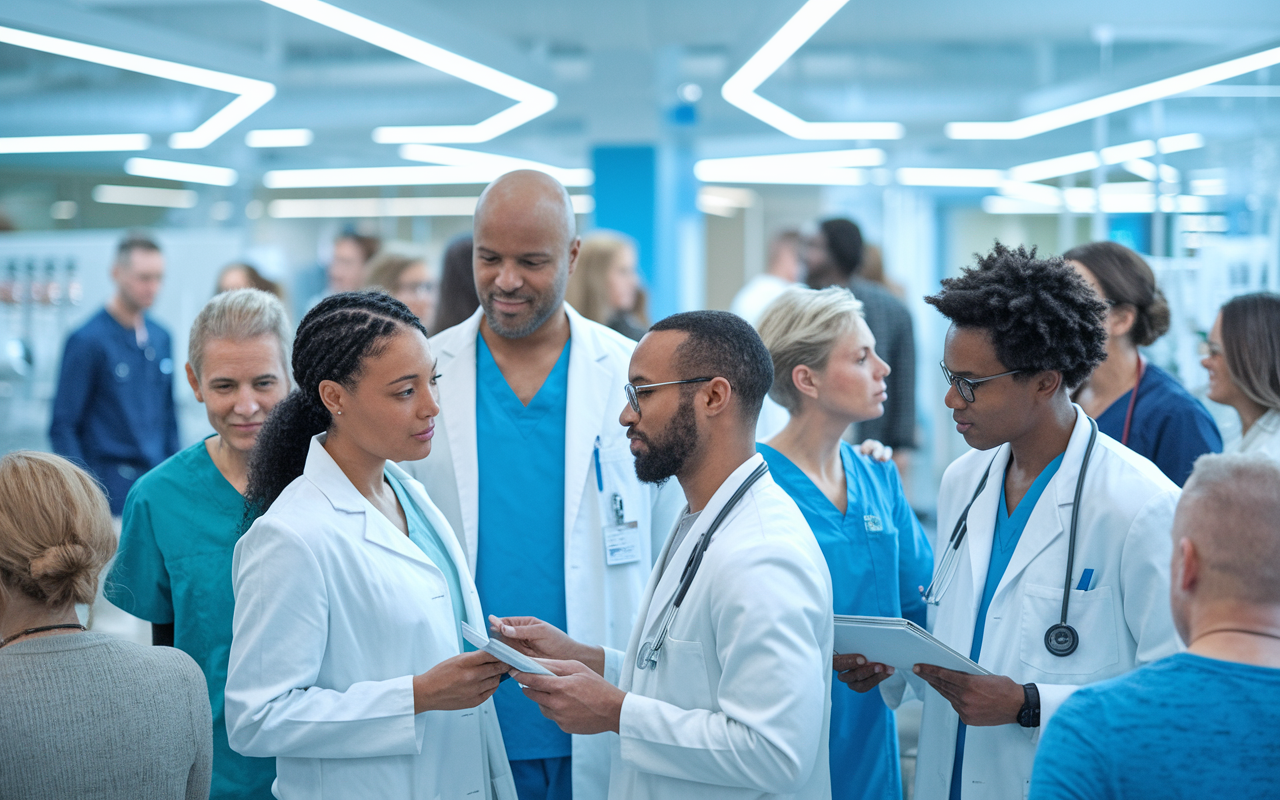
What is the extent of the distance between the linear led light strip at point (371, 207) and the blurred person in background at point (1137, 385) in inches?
414

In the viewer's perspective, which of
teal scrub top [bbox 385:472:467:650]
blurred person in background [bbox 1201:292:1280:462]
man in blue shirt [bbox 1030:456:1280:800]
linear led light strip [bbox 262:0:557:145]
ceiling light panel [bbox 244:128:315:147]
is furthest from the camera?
ceiling light panel [bbox 244:128:315:147]

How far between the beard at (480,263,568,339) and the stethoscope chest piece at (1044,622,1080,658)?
135 centimetres

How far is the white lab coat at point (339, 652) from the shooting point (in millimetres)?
1699

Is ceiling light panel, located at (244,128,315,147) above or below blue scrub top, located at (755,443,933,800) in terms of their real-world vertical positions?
above

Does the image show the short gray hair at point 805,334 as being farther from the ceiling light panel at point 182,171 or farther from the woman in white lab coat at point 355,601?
the ceiling light panel at point 182,171

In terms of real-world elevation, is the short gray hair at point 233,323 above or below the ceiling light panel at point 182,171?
below

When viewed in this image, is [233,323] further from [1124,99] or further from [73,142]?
[73,142]

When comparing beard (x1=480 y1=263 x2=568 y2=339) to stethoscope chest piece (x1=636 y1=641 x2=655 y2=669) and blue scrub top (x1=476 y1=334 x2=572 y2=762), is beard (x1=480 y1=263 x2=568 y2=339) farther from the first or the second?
stethoscope chest piece (x1=636 y1=641 x2=655 y2=669)

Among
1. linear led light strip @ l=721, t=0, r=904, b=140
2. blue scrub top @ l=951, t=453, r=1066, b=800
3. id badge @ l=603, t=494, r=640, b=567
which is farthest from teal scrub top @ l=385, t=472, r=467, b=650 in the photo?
linear led light strip @ l=721, t=0, r=904, b=140

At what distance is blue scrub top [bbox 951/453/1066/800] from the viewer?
77.9 inches

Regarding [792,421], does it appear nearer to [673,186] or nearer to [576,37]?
[576,37]

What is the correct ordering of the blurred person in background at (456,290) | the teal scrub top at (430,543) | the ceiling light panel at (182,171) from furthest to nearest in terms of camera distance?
1. the ceiling light panel at (182,171)
2. the blurred person in background at (456,290)
3. the teal scrub top at (430,543)

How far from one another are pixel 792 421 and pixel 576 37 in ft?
18.7

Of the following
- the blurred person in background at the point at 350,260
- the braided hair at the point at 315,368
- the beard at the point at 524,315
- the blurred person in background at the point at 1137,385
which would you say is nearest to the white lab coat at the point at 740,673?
the braided hair at the point at 315,368
